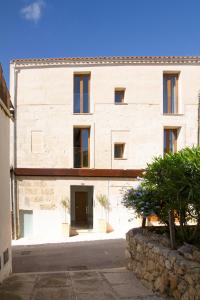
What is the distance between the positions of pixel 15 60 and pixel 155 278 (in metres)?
15.0

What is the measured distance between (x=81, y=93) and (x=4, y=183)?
11.5m

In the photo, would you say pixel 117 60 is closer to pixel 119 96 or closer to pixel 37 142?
pixel 119 96

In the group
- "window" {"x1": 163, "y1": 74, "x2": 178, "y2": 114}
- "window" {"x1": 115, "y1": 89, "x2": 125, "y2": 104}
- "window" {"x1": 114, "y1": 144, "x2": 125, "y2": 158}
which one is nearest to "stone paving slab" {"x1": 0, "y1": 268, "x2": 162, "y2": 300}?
"window" {"x1": 114, "y1": 144, "x2": 125, "y2": 158}

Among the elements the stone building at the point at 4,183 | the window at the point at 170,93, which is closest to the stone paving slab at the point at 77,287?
the stone building at the point at 4,183

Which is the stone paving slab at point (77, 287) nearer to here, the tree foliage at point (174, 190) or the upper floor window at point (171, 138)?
the tree foliage at point (174, 190)

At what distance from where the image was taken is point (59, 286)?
627 centimetres

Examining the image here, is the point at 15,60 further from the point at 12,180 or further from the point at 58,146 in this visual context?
the point at 12,180

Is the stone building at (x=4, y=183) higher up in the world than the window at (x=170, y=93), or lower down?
lower down

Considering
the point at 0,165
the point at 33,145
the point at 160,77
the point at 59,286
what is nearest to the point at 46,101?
the point at 33,145

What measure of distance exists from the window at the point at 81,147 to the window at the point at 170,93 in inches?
178

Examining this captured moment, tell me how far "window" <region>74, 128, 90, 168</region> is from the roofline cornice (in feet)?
12.0

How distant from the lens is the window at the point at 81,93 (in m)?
18.1

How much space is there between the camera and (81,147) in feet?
59.3

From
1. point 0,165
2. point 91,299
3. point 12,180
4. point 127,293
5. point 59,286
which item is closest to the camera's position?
point 91,299
